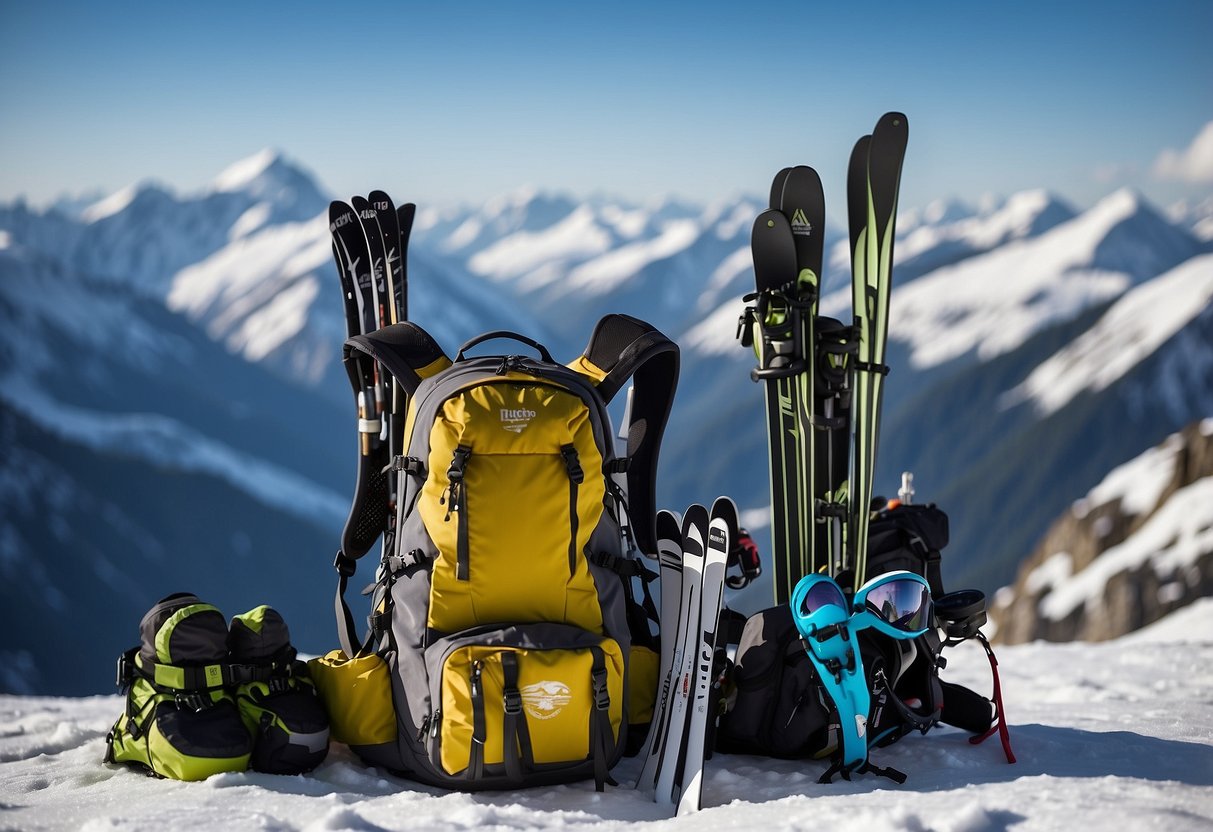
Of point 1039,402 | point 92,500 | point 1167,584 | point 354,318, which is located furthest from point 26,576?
point 1039,402

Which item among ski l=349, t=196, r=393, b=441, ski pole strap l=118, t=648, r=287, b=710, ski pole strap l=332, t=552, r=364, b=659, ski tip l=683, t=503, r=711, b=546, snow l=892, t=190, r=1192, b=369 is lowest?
ski pole strap l=118, t=648, r=287, b=710

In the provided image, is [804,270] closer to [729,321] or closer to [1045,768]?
[1045,768]

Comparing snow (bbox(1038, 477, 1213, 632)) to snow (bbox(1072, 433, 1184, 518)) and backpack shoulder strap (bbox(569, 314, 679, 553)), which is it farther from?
backpack shoulder strap (bbox(569, 314, 679, 553))

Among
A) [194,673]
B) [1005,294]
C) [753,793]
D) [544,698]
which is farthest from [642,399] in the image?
[1005,294]

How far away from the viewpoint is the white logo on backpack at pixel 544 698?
370 cm

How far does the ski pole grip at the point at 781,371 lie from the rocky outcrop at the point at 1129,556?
30.0 metres

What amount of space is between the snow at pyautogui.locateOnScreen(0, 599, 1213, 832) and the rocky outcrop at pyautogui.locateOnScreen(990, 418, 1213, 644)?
3048 centimetres

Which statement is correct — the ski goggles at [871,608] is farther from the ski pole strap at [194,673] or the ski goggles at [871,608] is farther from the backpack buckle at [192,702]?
the backpack buckle at [192,702]

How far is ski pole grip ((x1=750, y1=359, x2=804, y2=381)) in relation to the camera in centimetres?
513

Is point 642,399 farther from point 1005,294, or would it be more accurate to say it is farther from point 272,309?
point 272,309

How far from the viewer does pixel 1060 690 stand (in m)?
5.84

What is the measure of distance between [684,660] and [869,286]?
7.66 feet

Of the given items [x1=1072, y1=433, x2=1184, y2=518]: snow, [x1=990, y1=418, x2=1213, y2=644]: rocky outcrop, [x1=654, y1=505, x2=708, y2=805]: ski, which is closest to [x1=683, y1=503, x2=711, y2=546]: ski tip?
[x1=654, y1=505, x2=708, y2=805]: ski

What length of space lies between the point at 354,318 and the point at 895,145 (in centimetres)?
285
